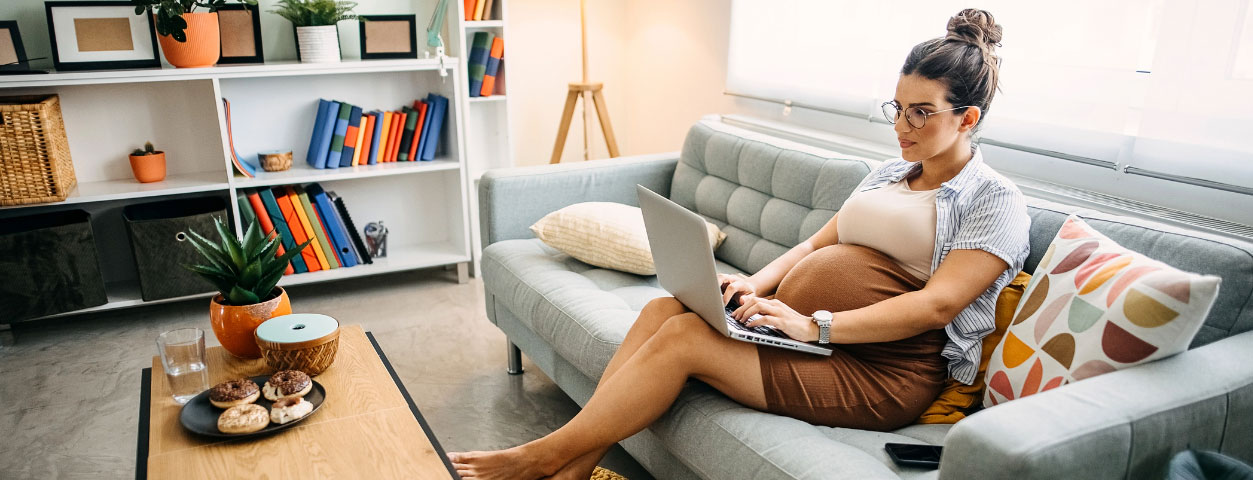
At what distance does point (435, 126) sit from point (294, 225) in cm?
66

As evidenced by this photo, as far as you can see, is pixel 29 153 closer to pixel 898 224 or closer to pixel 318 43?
pixel 318 43

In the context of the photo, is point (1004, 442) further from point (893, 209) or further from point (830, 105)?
point (830, 105)

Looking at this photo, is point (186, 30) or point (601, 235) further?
point (186, 30)

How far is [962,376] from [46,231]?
2784mm

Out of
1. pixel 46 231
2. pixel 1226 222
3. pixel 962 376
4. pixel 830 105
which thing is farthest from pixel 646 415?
pixel 46 231

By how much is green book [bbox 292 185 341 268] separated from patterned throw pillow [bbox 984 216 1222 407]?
2.50 meters

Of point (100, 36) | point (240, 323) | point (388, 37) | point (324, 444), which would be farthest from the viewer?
point (388, 37)

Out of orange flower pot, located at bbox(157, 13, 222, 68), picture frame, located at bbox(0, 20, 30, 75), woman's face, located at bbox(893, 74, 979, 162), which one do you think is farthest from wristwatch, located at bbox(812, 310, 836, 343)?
picture frame, located at bbox(0, 20, 30, 75)

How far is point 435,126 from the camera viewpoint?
3.36 meters

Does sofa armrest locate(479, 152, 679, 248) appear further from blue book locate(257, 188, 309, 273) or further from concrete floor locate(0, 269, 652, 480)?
blue book locate(257, 188, 309, 273)

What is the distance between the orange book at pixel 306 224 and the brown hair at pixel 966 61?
2353 millimetres

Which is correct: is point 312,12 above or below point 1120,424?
above

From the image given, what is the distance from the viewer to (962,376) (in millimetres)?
1580

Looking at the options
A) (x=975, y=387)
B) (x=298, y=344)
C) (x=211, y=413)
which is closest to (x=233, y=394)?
(x=211, y=413)
